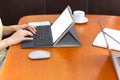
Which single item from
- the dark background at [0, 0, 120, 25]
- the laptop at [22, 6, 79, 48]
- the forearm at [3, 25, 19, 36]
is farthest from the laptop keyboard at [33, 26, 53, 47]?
the dark background at [0, 0, 120, 25]

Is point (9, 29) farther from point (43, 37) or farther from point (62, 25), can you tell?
point (62, 25)

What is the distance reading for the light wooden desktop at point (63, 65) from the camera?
1.07m

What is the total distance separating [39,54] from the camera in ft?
3.98

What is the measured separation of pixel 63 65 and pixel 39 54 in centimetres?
14

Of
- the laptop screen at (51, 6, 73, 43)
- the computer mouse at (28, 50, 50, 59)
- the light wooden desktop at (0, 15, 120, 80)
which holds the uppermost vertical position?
the laptop screen at (51, 6, 73, 43)

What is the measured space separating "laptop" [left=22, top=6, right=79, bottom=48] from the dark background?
0.87m

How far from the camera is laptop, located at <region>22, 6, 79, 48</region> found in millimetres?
1297

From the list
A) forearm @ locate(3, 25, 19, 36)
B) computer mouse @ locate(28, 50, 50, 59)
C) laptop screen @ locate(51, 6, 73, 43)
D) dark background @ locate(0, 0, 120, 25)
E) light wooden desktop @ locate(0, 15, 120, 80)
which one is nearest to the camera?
light wooden desktop @ locate(0, 15, 120, 80)

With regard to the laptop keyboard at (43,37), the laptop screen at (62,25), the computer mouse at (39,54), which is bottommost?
the computer mouse at (39,54)

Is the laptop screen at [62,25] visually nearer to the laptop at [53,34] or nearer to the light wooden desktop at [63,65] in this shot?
the laptop at [53,34]

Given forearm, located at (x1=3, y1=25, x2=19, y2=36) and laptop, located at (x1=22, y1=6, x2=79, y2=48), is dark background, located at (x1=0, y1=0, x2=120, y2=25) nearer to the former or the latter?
forearm, located at (x1=3, y1=25, x2=19, y2=36)

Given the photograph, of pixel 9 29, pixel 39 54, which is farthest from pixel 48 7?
pixel 39 54

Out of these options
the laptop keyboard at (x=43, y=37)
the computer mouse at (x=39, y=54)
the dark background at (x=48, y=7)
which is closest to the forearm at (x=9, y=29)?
the laptop keyboard at (x=43, y=37)

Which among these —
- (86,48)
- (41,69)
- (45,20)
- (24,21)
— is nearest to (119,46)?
(86,48)
